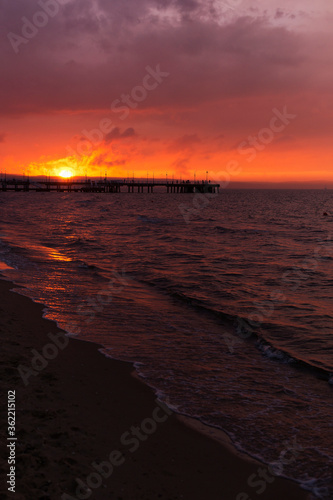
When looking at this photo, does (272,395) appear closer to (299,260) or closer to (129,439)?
(129,439)

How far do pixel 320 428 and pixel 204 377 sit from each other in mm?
2214

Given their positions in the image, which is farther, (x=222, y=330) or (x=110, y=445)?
(x=222, y=330)

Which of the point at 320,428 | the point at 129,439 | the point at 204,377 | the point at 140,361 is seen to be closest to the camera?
the point at 129,439

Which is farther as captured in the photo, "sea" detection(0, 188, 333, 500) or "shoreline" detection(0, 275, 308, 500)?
"sea" detection(0, 188, 333, 500)

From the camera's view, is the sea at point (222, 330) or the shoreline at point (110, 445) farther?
the sea at point (222, 330)

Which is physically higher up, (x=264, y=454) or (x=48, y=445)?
(x=48, y=445)

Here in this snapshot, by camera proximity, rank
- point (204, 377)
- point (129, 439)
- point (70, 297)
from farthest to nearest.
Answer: point (70, 297), point (204, 377), point (129, 439)

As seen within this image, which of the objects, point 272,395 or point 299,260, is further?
point 299,260

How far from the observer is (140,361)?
7.99 m

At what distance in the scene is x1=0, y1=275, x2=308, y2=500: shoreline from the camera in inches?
170

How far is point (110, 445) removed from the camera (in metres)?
5.02

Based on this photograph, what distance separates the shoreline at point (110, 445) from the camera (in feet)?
14.2

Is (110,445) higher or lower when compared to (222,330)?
higher

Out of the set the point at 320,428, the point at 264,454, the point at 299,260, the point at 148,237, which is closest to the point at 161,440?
the point at 264,454
